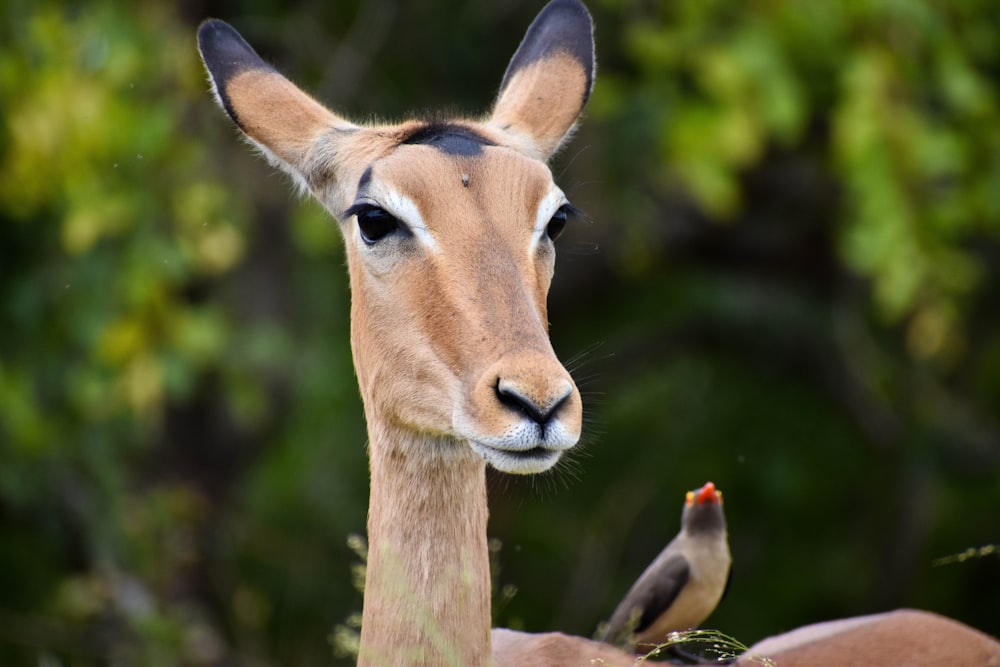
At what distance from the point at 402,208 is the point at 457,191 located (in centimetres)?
14

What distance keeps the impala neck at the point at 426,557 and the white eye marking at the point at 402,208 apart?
482 mm

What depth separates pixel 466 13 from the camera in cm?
909

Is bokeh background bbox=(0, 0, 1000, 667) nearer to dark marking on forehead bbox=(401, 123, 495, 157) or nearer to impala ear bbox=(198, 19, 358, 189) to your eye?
impala ear bbox=(198, 19, 358, 189)

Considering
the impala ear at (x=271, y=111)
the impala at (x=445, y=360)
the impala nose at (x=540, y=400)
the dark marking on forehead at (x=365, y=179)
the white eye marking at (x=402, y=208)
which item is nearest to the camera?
the impala nose at (x=540, y=400)

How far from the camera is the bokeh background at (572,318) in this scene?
747cm

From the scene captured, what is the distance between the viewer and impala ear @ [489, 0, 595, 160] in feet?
13.3

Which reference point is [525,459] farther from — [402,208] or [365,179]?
[365,179]

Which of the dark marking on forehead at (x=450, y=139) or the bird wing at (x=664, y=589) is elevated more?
the dark marking on forehead at (x=450, y=139)

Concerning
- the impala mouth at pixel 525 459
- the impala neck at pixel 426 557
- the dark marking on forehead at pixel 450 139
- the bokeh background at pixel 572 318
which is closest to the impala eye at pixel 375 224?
the dark marking on forehead at pixel 450 139

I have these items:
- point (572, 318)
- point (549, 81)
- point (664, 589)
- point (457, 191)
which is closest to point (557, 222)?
point (457, 191)

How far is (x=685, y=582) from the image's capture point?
404cm

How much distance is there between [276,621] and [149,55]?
4.77 metres

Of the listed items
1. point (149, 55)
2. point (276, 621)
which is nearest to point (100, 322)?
point (149, 55)

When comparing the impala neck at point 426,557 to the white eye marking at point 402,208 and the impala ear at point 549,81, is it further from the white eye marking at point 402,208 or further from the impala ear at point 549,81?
the impala ear at point 549,81
